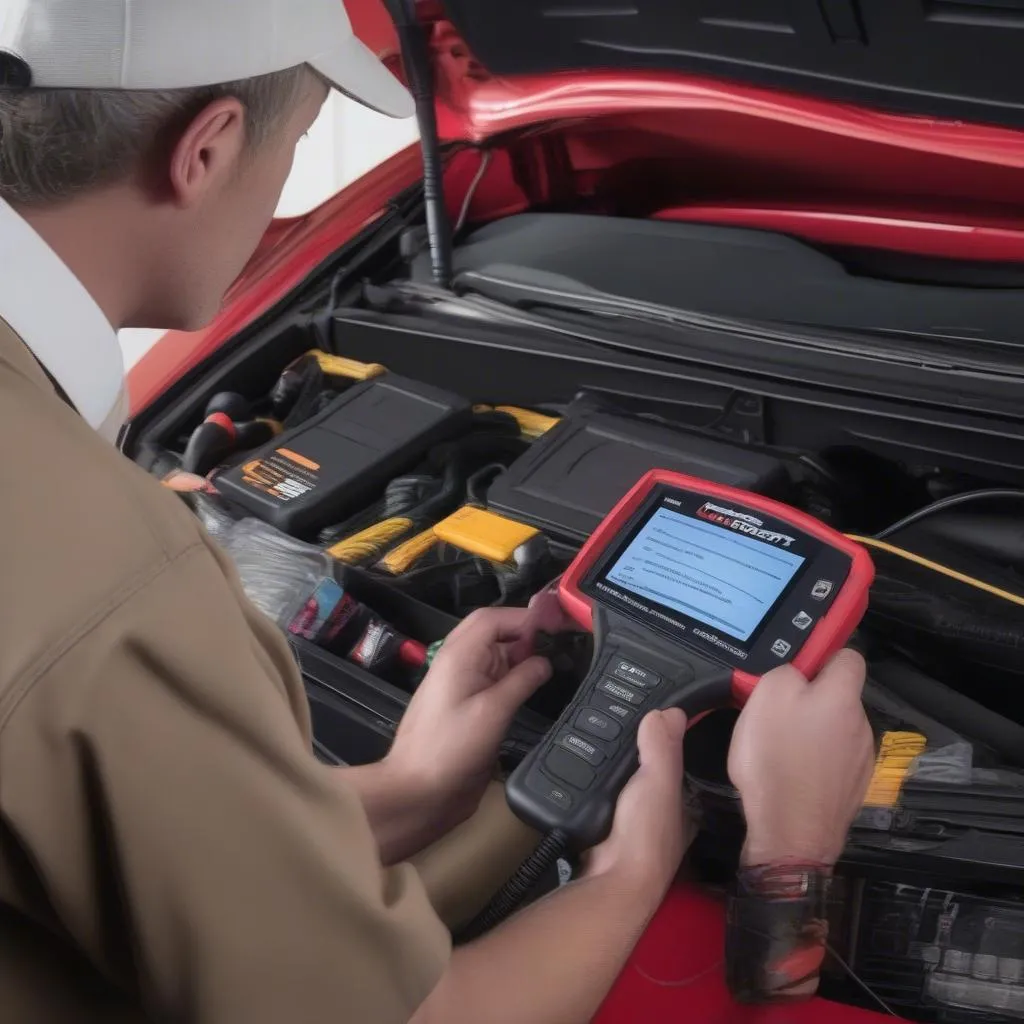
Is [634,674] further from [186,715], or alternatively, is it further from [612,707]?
[186,715]

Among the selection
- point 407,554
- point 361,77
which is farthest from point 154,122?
point 407,554

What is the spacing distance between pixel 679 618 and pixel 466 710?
0.17 m

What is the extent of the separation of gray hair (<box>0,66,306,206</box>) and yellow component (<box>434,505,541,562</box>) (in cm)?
40

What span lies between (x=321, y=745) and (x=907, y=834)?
43 centimetres

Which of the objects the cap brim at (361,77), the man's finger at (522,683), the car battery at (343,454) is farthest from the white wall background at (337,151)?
the man's finger at (522,683)

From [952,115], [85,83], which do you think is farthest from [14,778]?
[952,115]

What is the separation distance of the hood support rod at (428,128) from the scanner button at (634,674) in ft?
2.18

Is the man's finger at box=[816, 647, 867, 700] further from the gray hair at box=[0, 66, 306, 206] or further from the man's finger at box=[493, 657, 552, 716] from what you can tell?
the gray hair at box=[0, 66, 306, 206]

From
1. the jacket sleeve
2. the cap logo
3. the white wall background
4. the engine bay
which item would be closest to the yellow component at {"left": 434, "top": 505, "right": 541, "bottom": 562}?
the engine bay

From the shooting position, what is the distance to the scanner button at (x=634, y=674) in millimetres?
748

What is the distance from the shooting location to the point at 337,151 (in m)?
3.17

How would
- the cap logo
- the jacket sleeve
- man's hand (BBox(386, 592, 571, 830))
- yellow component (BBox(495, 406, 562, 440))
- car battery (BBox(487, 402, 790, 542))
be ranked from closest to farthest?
the jacket sleeve < the cap logo < man's hand (BBox(386, 592, 571, 830)) < car battery (BBox(487, 402, 790, 542)) < yellow component (BBox(495, 406, 562, 440))

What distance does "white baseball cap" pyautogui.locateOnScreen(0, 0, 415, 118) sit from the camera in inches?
22.3

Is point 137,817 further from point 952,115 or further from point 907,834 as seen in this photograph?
point 952,115
